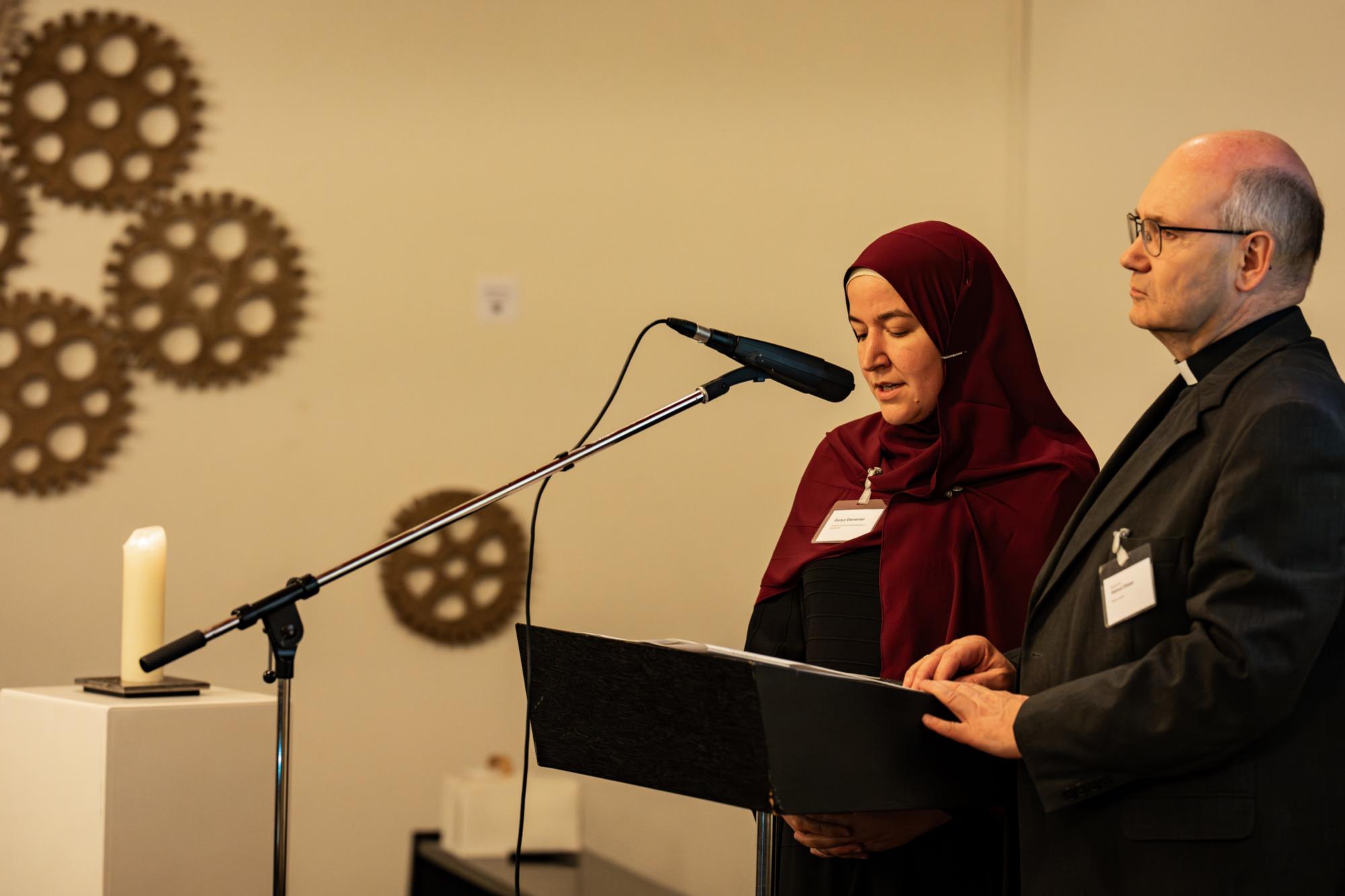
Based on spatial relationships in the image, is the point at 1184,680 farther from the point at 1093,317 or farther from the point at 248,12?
the point at 248,12

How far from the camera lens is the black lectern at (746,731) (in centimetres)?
137

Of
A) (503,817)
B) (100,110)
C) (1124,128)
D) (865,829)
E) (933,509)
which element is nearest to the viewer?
(865,829)

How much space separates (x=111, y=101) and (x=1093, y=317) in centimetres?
298

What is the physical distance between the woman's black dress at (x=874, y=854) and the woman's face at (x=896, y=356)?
0.82ft

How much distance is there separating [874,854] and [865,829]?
0.13 meters

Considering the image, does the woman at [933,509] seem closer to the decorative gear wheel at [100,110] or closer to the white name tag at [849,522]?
the white name tag at [849,522]

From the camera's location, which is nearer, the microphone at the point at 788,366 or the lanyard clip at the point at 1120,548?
the lanyard clip at the point at 1120,548

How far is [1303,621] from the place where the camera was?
136cm

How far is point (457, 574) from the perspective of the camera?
13.3ft

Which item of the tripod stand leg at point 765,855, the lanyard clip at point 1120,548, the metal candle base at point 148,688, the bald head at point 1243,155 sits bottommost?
the tripod stand leg at point 765,855

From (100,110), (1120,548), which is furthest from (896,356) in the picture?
(100,110)

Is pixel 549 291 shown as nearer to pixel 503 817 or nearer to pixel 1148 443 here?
pixel 503 817

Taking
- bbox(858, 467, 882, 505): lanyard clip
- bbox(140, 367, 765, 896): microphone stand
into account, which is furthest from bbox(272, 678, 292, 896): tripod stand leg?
bbox(858, 467, 882, 505): lanyard clip

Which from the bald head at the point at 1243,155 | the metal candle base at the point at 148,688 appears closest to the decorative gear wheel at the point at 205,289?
the metal candle base at the point at 148,688
